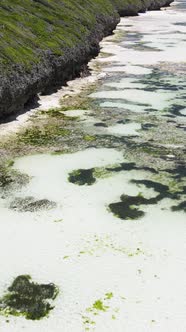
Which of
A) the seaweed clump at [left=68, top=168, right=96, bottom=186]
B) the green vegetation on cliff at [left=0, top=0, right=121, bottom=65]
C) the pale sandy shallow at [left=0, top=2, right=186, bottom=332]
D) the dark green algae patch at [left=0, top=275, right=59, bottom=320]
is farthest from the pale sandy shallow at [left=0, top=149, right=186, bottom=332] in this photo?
the green vegetation on cliff at [left=0, top=0, right=121, bottom=65]

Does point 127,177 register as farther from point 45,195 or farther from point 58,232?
point 58,232

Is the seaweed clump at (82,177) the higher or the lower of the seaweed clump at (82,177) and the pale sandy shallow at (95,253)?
the higher

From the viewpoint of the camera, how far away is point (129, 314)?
12.9m

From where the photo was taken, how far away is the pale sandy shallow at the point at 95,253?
12812 millimetres

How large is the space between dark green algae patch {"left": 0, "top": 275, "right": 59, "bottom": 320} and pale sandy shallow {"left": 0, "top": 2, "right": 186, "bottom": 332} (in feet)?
0.73

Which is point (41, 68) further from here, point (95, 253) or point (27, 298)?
point (27, 298)

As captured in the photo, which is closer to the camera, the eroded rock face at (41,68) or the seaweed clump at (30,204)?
the seaweed clump at (30,204)

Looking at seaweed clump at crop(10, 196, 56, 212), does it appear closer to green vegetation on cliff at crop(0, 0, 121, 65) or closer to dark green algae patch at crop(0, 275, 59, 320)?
dark green algae patch at crop(0, 275, 59, 320)

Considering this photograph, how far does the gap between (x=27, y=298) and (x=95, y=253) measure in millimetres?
2947

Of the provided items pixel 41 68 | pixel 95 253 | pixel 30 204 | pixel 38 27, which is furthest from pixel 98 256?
pixel 38 27

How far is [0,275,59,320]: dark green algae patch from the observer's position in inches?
509

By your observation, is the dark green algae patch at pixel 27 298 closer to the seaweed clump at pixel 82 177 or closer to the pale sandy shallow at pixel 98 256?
the pale sandy shallow at pixel 98 256

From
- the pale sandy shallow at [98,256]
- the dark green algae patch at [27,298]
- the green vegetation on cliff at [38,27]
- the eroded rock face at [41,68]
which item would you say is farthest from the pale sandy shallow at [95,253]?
the green vegetation on cliff at [38,27]

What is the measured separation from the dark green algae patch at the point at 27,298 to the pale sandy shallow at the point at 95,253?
22cm
